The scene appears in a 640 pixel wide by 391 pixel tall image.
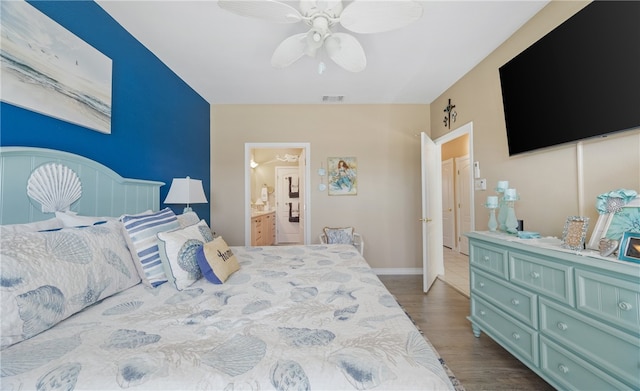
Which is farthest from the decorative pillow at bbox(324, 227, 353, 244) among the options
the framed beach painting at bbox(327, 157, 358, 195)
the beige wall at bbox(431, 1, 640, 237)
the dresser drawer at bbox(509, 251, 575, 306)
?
the dresser drawer at bbox(509, 251, 575, 306)

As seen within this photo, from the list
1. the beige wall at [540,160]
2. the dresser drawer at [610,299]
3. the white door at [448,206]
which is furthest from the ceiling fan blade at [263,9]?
the white door at [448,206]

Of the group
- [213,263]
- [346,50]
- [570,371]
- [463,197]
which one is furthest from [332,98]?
[463,197]

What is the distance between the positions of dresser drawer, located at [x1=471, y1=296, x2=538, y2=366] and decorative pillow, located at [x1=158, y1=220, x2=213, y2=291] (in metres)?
2.13

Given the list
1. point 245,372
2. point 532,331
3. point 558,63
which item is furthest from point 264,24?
point 532,331

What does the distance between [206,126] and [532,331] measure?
13.9 ft

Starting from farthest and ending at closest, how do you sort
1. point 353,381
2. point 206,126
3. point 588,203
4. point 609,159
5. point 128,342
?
point 206,126
point 588,203
point 609,159
point 128,342
point 353,381

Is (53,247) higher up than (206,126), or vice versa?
(206,126)

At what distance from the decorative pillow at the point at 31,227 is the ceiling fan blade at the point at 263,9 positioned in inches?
59.0

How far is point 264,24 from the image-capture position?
6.66ft

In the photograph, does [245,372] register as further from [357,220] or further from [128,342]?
[357,220]

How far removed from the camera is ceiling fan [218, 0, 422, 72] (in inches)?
54.7

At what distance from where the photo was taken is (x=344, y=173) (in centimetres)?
387

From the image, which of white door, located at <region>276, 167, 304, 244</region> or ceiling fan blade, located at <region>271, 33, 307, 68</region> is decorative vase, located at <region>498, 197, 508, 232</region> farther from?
white door, located at <region>276, 167, 304, 244</region>

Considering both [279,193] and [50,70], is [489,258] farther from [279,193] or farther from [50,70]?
[279,193]
